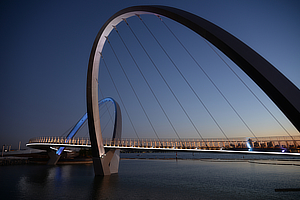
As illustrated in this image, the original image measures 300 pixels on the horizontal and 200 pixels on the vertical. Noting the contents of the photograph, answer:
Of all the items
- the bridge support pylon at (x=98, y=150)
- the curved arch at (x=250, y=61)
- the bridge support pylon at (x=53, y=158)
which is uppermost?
the curved arch at (x=250, y=61)

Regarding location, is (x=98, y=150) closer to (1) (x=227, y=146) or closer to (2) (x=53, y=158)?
(1) (x=227, y=146)

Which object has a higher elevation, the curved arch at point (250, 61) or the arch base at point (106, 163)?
the curved arch at point (250, 61)

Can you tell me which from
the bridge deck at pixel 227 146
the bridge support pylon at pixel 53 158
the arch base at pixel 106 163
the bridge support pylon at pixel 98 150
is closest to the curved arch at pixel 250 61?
the bridge deck at pixel 227 146

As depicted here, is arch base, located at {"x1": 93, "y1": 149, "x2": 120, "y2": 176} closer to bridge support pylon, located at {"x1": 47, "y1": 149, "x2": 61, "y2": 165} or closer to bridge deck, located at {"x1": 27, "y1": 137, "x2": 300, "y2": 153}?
bridge deck, located at {"x1": 27, "y1": 137, "x2": 300, "y2": 153}

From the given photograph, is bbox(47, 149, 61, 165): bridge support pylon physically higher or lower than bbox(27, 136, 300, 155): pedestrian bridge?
lower

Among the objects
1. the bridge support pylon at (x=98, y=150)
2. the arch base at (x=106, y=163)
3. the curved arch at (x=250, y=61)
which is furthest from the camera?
the arch base at (x=106, y=163)

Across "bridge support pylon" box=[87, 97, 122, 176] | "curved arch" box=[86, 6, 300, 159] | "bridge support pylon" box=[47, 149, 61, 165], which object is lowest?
"bridge support pylon" box=[47, 149, 61, 165]

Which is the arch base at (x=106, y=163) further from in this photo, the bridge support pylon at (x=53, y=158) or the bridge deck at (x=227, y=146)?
the bridge support pylon at (x=53, y=158)

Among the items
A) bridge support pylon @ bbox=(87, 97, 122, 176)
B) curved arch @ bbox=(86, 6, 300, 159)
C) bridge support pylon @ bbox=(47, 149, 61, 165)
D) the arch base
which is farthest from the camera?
bridge support pylon @ bbox=(47, 149, 61, 165)

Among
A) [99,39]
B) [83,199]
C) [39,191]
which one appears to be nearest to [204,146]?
[83,199]

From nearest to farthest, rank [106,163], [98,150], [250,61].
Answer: [250,61] → [98,150] → [106,163]

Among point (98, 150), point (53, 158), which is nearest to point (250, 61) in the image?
point (98, 150)

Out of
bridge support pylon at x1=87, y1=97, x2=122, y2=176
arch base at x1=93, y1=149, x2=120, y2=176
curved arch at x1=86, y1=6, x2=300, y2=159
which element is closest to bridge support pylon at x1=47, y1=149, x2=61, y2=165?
arch base at x1=93, y1=149, x2=120, y2=176

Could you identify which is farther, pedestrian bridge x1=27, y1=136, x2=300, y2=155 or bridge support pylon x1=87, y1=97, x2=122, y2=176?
bridge support pylon x1=87, y1=97, x2=122, y2=176
